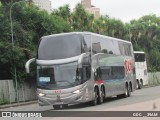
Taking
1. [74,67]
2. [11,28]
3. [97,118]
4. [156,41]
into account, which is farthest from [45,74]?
[156,41]

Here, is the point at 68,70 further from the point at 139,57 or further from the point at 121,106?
the point at 139,57

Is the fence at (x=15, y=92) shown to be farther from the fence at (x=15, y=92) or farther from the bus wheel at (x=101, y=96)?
the bus wheel at (x=101, y=96)

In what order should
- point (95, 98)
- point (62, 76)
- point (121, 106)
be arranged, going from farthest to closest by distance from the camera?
point (95, 98) < point (62, 76) < point (121, 106)

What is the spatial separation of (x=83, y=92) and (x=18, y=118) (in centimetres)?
656

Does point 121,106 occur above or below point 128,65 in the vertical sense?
below

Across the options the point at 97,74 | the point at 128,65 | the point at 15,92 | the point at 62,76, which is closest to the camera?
the point at 62,76

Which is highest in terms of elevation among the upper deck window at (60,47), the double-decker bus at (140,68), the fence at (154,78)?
the upper deck window at (60,47)

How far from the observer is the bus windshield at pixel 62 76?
26312 millimetres

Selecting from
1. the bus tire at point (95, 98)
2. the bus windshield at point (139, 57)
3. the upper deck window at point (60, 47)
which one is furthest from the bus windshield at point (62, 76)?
the bus windshield at point (139, 57)

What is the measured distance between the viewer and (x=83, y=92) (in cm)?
2678

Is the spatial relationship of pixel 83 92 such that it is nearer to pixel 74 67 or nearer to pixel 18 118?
pixel 74 67

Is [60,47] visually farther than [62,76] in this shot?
Yes

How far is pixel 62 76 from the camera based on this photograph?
26312 mm

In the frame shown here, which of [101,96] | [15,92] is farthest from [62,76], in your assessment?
[15,92]
